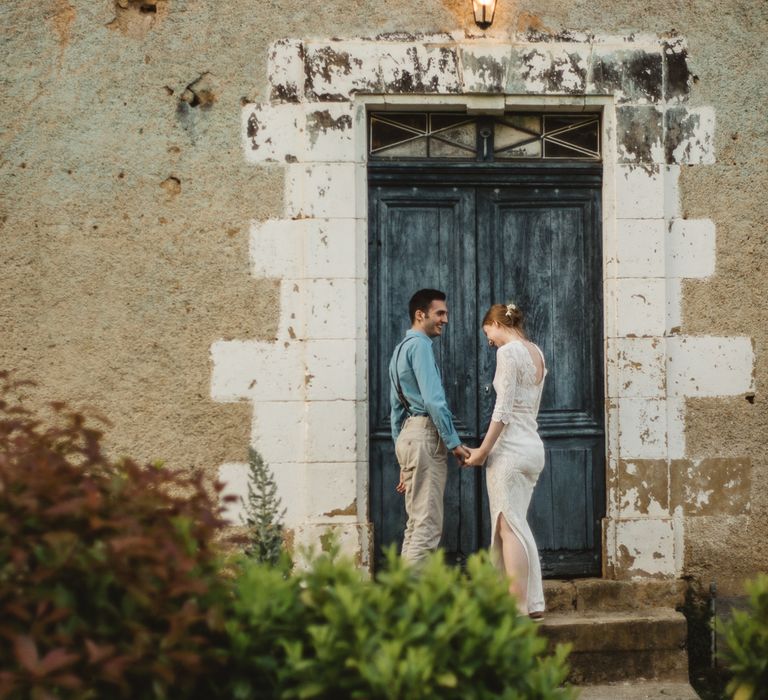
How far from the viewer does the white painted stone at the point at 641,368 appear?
534 centimetres

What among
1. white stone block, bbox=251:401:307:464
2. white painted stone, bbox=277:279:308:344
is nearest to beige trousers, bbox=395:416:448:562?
white stone block, bbox=251:401:307:464

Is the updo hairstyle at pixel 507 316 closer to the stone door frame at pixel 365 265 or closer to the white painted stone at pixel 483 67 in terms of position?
the stone door frame at pixel 365 265

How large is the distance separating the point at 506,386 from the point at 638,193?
1.47m

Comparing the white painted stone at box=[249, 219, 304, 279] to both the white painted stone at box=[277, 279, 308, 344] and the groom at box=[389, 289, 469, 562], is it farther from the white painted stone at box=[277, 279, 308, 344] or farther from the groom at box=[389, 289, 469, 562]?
the groom at box=[389, 289, 469, 562]

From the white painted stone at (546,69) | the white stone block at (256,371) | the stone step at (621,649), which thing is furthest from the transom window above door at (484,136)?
the stone step at (621,649)

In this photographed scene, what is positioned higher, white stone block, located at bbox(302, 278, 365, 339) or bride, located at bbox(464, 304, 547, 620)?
white stone block, located at bbox(302, 278, 365, 339)

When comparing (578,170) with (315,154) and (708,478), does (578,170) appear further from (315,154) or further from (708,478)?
(708,478)

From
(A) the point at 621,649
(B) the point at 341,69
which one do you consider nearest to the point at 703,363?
(A) the point at 621,649

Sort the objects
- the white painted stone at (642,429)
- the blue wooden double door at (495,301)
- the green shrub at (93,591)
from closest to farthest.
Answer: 1. the green shrub at (93,591)
2. the white painted stone at (642,429)
3. the blue wooden double door at (495,301)

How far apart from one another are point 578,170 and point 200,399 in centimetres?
249

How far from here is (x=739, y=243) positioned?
17.7 ft

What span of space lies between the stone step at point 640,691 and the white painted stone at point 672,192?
8.14ft

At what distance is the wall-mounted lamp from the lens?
5309mm

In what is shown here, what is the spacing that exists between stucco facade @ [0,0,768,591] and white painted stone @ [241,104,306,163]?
0.5 inches
